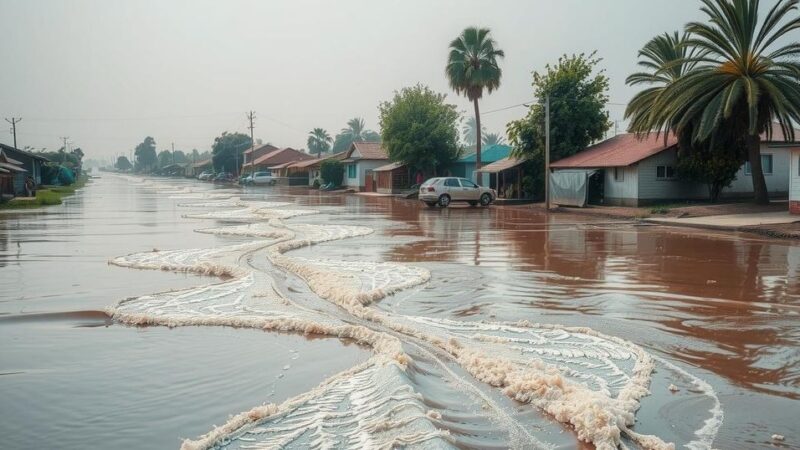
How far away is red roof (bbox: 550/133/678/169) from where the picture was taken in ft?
102

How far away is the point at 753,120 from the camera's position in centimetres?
2384

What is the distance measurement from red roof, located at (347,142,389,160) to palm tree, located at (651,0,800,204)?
1487 inches

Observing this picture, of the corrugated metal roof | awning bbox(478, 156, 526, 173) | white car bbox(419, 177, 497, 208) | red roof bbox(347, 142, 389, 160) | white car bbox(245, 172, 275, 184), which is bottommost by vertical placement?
white car bbox(419, 177, 497, 208)

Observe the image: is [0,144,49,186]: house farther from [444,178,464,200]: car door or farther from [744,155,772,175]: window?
[744,155,772,175]: window

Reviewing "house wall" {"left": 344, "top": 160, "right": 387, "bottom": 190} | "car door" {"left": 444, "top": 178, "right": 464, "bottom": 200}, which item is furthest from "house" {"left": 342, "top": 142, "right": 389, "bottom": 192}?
"car door" {"left": 444, "top": 178, "right": 464, "bottom": 200}

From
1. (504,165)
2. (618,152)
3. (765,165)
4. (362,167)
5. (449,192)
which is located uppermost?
(362,167)

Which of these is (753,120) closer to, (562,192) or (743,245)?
(743,245)

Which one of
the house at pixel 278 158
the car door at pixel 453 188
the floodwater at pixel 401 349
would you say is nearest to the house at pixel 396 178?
the car door at pixel 453 188

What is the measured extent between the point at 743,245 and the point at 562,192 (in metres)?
17.6

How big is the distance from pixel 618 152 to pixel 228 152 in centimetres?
9734

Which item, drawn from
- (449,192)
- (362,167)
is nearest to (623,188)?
(449,192)

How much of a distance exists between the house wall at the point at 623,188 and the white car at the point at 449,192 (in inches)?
262

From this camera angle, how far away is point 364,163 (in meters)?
63.9

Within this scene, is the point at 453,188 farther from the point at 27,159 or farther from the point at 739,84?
the point at 27,159
